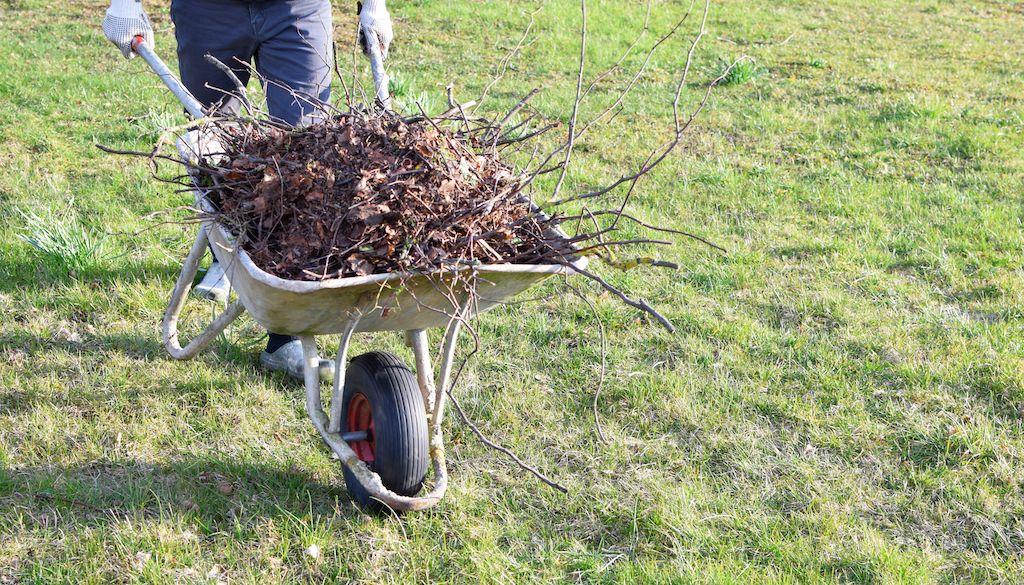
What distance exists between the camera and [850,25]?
9.65 meters

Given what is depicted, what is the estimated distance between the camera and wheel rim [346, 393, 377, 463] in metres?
2.60

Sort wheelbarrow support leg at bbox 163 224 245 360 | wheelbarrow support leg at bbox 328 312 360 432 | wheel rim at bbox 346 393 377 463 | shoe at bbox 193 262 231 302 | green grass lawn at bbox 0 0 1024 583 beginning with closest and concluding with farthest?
wheelbarrow support leg at bbox 328 312 360 432
green grass lawn at bbox 0 0 1024 583
wheel rim at bbox 346 393 377 463
wheelbarrow support leg at bbox 163 224 245 360
shoe at bbox 193 262 231 302

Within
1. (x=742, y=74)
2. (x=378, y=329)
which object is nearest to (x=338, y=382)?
(x=378, y=329)

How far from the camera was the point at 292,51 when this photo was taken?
3.40 metres

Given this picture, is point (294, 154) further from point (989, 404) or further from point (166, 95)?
point (166, 95)

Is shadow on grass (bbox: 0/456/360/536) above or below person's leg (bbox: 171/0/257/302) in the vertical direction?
below

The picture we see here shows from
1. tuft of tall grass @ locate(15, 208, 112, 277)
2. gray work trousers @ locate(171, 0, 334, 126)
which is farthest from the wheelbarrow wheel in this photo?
tuft of tall grass @ locate(15, 208, 112, 277)

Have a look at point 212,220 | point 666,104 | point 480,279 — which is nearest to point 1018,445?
point 480,279

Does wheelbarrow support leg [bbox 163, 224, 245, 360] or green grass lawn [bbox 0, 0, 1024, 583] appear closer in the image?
green grass lawn [bbox 0, 0, 1024, 583]

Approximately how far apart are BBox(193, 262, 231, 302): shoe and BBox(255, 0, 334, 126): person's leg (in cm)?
84

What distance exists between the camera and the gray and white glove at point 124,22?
319 cm

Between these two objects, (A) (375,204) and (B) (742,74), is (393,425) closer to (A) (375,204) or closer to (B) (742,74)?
(A) (375,204)

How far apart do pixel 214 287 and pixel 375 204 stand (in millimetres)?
1935

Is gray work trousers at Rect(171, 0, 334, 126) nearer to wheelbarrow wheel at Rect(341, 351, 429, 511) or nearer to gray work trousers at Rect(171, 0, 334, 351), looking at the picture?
gray work trousers at Rect(171, 0, 334, 351)
